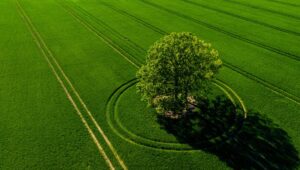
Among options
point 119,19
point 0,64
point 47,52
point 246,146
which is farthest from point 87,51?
point 246,146

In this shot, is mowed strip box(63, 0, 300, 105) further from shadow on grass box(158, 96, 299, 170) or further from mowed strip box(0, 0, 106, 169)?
mowed strip box(0, 0, 106, 169)

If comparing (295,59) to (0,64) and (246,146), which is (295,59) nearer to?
(246,146)

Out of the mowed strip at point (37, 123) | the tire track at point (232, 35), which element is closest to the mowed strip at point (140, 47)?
the tire track at point (232, 35)

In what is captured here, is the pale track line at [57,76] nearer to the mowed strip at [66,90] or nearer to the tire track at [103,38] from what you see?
the mowed strip at [66,90]

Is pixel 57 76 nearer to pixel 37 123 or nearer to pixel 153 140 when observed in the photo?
pixel 37 123

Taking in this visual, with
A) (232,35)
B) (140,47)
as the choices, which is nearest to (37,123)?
(140,47)

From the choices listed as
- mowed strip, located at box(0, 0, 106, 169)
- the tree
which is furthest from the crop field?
the tree
